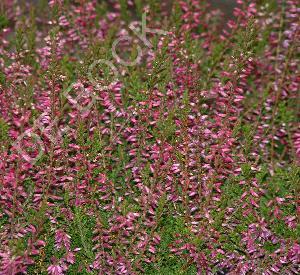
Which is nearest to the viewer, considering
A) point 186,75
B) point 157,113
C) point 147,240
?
point 147,240

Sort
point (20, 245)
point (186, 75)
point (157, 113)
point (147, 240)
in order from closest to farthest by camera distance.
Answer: point (20, 245)
point (147, 240)
point (157, 113)
point (186, 75)

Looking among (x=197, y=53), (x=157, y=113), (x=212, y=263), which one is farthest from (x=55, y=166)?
(x=197, y=53)

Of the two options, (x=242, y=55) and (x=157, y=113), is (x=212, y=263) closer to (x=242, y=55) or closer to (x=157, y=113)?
(x=157, y=113)

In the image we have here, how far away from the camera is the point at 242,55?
4.27 m

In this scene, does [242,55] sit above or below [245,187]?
above

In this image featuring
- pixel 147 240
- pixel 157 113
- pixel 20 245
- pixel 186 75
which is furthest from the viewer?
pixel 186 75

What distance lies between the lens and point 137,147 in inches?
179

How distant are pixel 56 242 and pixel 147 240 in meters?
0.59

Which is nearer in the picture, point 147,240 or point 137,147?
point 147,240

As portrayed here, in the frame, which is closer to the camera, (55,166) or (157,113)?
(55,166)

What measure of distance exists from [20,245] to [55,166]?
0.69 metres

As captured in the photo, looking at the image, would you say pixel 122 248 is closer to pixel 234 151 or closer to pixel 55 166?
pixel 55 166

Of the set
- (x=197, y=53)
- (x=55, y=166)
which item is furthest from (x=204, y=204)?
(x=197, y=53)

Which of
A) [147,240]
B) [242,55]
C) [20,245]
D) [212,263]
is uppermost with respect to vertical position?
[242,55]
